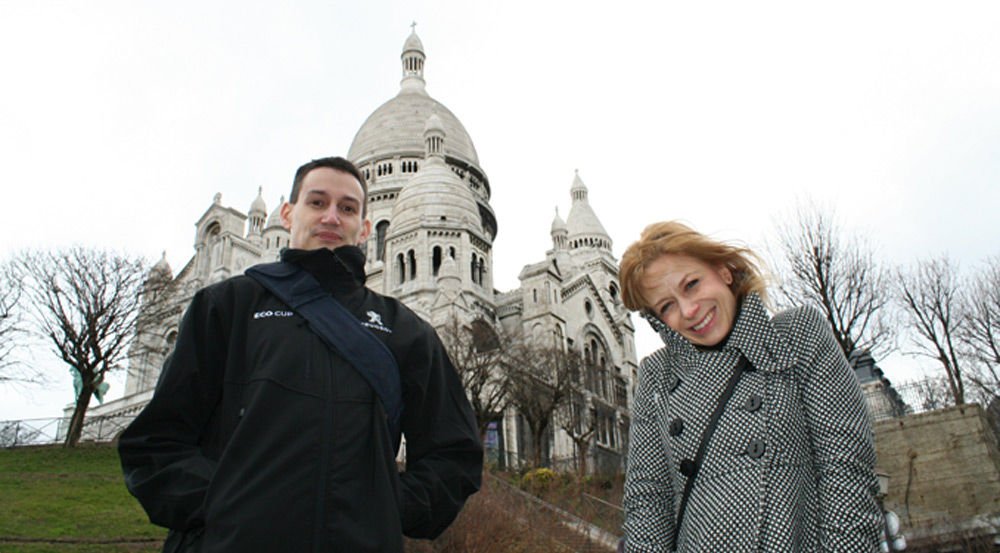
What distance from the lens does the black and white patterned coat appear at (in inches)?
121

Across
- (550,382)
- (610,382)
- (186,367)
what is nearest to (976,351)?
(550,382)

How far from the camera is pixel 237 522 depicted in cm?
270

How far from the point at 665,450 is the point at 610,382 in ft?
143

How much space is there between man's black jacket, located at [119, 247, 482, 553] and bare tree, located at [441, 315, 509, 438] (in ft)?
80.3

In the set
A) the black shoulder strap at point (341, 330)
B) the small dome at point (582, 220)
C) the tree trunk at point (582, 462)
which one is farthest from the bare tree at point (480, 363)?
the small dome at point (582, 220)

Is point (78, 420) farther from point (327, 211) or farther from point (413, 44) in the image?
point (413, 44)

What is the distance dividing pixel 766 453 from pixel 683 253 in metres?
1.11

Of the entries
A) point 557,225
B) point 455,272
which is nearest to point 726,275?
point 455,272

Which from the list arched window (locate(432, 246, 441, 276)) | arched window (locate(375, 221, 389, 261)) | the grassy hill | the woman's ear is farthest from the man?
arched window (locate(375, 221, 389, 261))

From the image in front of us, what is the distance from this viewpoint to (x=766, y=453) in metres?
3.17

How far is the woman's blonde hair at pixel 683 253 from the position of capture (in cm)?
378

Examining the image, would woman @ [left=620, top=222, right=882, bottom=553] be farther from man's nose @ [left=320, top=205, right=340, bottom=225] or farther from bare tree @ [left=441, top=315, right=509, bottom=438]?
bare tree @ [left=441, top=315, right=509, bottom=438]

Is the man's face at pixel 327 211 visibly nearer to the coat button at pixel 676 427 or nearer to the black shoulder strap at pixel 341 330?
the black shoulder strap at pixel 341 330

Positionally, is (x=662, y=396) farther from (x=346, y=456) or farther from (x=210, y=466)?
(x=210, y=466)
